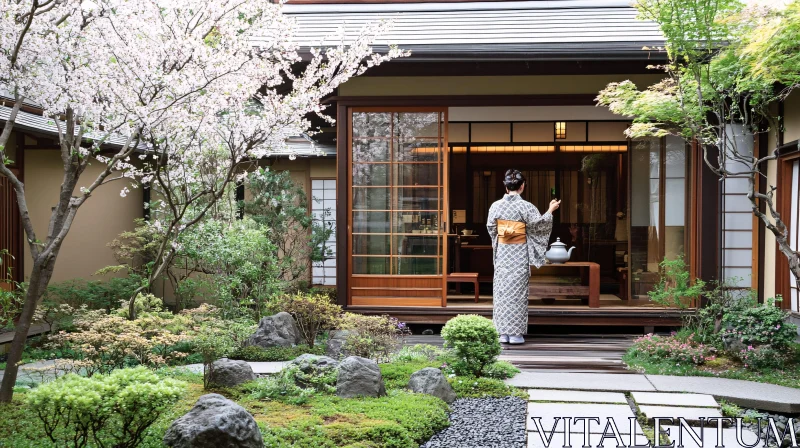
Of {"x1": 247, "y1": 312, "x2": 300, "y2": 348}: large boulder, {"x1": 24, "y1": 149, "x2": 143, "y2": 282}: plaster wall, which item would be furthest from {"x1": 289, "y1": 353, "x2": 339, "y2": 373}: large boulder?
{"x1": 24, "y1": 149, "x2": 143, "y2": 282}: plaster wall

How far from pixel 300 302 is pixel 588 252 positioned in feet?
22.4

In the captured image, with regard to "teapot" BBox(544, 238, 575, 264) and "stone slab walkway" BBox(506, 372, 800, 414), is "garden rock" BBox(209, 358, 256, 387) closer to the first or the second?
"stone slab walkway" BBox(506, 372, 800, 414)

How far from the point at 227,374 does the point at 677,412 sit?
3510 millimetres

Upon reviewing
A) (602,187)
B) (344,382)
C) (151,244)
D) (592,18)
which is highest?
(592,18)

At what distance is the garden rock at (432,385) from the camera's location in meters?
5.63

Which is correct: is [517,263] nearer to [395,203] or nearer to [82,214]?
[395,203]

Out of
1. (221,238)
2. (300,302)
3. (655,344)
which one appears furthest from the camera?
(221,238)

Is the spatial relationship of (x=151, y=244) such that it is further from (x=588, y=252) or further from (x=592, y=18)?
(x=588, y=252)

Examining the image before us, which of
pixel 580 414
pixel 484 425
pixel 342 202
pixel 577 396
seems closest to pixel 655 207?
Answer: pixel 342 202

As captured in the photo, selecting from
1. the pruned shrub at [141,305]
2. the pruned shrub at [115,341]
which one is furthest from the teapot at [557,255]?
the pruned shrub at [141,305]

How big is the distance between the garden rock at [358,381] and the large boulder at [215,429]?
1.35 m

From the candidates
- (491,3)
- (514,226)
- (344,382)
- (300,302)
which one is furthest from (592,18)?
(344,382)

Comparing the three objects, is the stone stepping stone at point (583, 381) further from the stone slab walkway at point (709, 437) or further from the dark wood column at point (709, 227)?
the dark wood column at point (709, 227)

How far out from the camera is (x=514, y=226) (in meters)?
8.10
